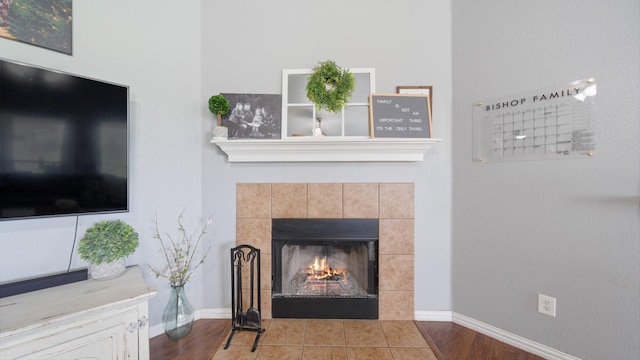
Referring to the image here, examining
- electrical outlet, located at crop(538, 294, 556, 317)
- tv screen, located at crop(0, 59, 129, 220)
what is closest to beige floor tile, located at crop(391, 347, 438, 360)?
electrical outlet, located at crop(538, 294, 556, 317)

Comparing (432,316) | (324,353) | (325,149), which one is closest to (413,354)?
(432,316)

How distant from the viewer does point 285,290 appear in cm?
191

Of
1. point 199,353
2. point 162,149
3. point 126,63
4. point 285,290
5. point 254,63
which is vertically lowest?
point 199,353

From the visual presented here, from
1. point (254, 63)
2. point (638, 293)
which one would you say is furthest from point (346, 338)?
point (254, 63)

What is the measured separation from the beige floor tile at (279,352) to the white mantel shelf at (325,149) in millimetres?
1281

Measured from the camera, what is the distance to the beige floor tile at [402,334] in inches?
62.6

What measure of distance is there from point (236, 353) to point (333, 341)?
632 millimetres

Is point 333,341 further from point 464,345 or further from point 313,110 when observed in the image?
point 313,110

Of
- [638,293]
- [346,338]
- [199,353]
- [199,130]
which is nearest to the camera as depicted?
[638,293]

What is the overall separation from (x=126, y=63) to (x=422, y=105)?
2079 mm

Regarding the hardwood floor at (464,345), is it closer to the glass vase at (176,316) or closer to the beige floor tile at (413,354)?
the beige floor tile at (413,354)

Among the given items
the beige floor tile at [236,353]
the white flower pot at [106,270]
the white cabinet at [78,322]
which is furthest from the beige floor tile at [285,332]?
the white flower pot at [106,270]

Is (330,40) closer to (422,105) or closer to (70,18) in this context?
(422,105)

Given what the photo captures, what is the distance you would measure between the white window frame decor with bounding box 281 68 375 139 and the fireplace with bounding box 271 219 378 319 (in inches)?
27.4
